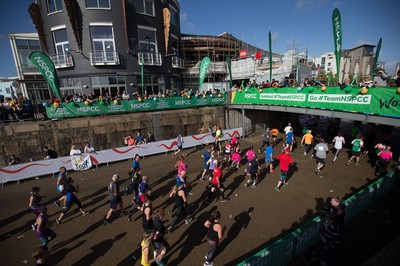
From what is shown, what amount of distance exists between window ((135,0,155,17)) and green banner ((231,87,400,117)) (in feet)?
47.5

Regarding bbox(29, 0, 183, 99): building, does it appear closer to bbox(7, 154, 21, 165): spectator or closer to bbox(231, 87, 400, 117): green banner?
bbox(7, 154, 21, 165): spectator

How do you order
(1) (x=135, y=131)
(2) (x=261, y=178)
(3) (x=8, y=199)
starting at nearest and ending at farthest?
(3) (x=8, y=199) < (2) (x=261, y=178) < (1) (x=135, y=131)

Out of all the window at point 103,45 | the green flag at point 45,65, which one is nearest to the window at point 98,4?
the window at point 103,45

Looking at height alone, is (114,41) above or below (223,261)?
above

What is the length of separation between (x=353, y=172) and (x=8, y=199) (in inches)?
684

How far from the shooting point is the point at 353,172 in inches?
→ 401

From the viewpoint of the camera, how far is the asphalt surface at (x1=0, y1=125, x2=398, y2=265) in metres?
5.57

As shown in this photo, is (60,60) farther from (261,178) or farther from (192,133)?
(261,178)

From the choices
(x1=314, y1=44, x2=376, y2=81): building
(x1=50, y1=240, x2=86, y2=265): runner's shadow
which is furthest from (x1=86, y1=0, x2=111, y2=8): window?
(x1=314, y1=44, x2=376, y2=81): building

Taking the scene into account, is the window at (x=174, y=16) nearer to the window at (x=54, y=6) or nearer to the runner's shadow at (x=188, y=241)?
the window at (x=54, y=6)

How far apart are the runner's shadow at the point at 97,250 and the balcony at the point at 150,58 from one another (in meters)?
17.6

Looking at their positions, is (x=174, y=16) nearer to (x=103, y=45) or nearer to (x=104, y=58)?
(x=103, y=45)

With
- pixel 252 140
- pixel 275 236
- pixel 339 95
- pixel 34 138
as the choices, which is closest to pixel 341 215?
pixel 275 236

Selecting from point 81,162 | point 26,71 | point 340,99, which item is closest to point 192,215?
point 81,162
